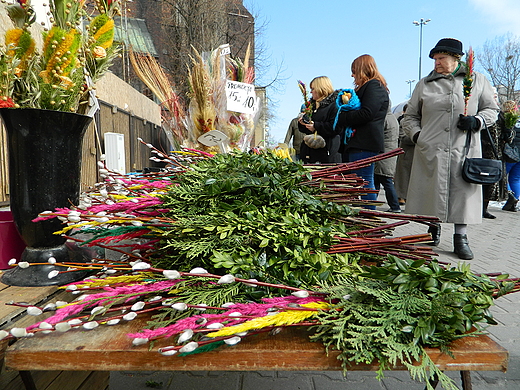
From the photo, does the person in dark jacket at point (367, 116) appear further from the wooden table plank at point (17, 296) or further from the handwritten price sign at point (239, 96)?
the wooden table plank at point (17, 296)

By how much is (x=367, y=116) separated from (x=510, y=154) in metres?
4.68

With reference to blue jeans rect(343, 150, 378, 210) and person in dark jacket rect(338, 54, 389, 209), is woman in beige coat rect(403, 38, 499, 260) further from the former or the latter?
blue jeans rect(343, 150, 378, 210)

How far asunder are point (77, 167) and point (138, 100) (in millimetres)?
5880

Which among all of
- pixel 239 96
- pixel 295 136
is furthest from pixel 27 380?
pixel 295 136

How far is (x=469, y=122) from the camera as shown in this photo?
346cm

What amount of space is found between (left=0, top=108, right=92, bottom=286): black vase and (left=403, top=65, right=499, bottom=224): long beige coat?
347 centimetres

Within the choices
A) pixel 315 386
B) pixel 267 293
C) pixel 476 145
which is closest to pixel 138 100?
pixel 476 145

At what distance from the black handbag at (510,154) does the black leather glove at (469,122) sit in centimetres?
415

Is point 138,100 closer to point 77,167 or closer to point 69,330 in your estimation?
point 77,167

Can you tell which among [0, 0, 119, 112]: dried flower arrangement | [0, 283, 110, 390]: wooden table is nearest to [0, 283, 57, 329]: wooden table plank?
[0, 283, 110, 390]: wooden table

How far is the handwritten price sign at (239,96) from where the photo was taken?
3240mm

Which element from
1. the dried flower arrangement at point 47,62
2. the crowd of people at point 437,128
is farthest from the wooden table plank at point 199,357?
the crowd of people at point 437,128

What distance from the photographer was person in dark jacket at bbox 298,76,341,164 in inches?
180

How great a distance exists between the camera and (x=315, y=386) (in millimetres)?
2008
